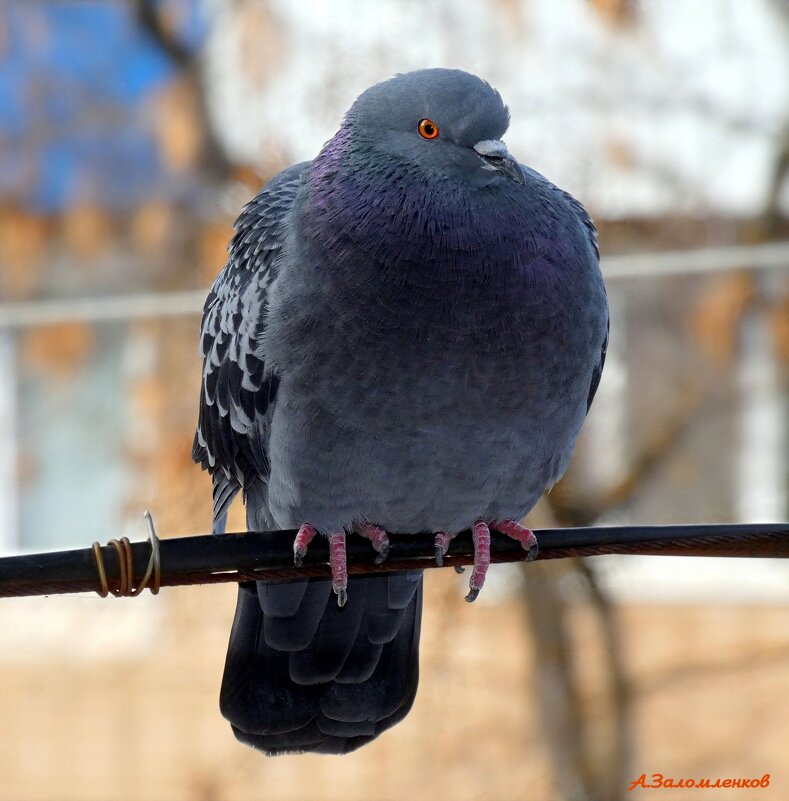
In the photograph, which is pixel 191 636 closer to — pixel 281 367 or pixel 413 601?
pixel 413 601

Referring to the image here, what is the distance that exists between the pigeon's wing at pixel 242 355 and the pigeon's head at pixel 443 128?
1.08 feet

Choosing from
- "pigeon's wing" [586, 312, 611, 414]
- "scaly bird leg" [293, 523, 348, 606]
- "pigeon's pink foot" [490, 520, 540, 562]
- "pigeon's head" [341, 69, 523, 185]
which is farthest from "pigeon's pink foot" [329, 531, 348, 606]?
"pigeon's head" [341, 69, 523, 185]

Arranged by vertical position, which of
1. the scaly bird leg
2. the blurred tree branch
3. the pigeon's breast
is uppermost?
the blurred tree branch

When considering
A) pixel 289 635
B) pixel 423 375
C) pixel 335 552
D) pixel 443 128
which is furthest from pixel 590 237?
pixel 289 635

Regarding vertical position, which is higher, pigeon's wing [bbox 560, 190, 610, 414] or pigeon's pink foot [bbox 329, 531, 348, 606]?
pigeon's wing [bbox 560, 190, 610, 414]

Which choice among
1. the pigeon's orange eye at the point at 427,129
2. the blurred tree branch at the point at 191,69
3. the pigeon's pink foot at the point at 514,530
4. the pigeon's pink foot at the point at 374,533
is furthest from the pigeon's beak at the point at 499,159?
the blurred tree branch at the point at 191,69

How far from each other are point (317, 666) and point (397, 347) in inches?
35.5

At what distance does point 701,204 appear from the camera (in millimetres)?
5512

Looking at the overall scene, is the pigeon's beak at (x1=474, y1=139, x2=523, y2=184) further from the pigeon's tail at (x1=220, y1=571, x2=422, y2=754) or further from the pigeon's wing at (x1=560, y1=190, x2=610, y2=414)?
the pigeon's tail at (x1=220, y1=571, x2=422, y2=754)

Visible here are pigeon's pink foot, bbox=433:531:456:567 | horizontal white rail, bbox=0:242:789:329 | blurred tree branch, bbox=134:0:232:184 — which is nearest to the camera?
pigeon's pink foot, bbox=433:531:456:567

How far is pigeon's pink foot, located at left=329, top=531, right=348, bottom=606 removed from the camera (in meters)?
2.26

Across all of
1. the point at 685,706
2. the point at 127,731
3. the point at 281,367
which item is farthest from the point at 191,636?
the point at 281,367

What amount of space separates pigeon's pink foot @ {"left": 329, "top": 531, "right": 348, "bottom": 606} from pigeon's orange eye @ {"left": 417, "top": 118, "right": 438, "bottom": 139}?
908mm

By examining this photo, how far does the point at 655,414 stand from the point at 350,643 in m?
3.45
